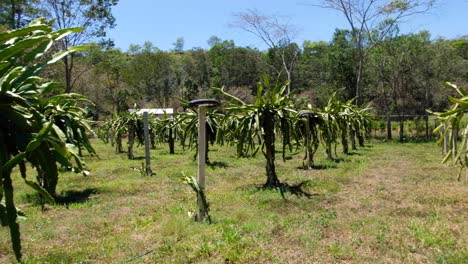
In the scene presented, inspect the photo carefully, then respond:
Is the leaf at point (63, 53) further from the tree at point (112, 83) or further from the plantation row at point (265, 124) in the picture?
the tree at point (112, 83)

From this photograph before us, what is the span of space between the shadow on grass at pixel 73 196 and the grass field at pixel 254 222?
2 cm

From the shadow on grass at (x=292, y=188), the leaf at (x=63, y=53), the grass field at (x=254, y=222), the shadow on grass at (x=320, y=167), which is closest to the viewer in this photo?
the leaf at (x=63, y=53)

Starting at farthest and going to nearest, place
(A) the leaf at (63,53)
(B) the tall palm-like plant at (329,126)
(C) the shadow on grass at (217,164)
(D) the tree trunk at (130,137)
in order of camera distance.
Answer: (D) the tree trunk at (130,137)
(C) the shadow on grass at (217,164)
(B) the tall palm-like plant at (329,126)
(A) the leaf at (63,53)

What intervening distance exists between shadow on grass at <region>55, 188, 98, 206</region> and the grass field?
→ 0.02 meters

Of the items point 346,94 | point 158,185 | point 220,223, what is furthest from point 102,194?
point 346,94

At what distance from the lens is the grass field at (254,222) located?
16.6 feet

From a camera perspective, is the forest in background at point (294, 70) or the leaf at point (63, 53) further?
the forest in background at point (294, 70)

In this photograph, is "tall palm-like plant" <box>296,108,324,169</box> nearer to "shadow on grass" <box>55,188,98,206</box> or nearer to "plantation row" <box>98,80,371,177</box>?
"plantation row" <box>98,80,371,177</box>

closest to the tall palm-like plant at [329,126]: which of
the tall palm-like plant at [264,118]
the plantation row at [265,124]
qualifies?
the plantation row at [265,124]

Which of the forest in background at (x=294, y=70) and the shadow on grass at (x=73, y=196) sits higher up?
the forest in background at (x=294, y=70)

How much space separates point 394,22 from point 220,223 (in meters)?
23.7

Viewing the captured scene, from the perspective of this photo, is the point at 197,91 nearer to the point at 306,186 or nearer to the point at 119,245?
the point at 306,186

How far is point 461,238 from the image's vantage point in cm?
545

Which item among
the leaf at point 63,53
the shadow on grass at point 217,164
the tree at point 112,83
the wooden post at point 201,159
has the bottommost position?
the shadow on grass at point 217,164
